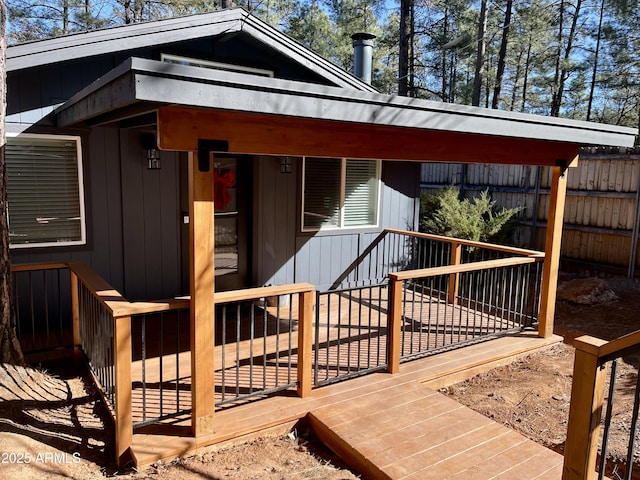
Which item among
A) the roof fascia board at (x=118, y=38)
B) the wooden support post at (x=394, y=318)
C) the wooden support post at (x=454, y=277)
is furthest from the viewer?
the wooden support post at (x=454, y=277)

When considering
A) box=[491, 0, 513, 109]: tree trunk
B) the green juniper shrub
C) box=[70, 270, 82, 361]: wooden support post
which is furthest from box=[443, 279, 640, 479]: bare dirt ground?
box=[491, 0, 513, 109]: tree trunk

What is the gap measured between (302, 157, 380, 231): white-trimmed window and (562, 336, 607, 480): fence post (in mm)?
4688

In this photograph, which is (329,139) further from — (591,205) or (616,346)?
(591,205)

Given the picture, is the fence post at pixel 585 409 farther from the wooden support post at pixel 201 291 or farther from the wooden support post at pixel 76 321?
the wooden support post at pixel 76 321

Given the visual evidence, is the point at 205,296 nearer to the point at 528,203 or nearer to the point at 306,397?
the point at 306,397

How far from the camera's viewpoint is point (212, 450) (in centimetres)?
313

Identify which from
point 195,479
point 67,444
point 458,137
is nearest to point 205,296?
point 195,479

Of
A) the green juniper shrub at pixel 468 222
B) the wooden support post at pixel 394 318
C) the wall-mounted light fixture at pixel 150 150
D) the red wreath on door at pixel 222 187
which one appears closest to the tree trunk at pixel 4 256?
the wall-mounted light fixture at pixel 150 150

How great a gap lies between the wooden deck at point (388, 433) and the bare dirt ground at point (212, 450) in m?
0.12

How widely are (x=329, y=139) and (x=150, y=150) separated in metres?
2.67

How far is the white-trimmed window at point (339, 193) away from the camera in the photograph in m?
6.60

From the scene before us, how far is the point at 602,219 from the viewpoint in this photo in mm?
8773

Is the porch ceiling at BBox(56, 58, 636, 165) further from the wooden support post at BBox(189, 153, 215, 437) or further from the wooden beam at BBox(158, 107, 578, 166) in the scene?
the wooden support post at BBox(189, 153, 215, 437)

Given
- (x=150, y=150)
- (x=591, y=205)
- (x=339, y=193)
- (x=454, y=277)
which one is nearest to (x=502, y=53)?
(x=591, y=205)
